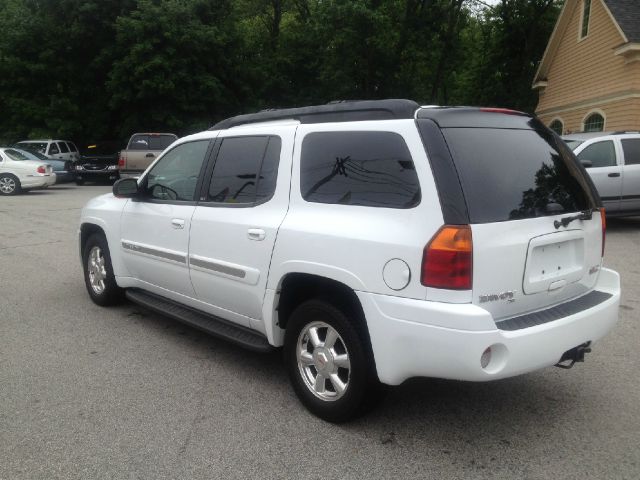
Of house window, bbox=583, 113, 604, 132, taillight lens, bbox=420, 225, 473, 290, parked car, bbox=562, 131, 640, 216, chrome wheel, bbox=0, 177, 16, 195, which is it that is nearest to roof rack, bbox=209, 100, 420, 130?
taillight lens, bbox=420, 225, 473, 290

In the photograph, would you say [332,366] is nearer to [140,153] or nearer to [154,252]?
[154,252]

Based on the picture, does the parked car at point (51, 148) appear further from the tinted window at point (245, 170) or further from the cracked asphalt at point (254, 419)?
the tinted window at point (245, 170)

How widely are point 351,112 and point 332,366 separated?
1.52 meters

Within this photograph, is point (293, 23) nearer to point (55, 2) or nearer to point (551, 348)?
point (55, 2)

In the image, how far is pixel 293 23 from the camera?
34.8 m

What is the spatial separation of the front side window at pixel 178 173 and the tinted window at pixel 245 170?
0.29m

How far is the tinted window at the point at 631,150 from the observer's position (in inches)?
426

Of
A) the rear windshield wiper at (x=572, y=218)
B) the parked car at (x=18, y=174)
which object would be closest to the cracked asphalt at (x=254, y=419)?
the rear windshield wiper at (x=572, y=218)

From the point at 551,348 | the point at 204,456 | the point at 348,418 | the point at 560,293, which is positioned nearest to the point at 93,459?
the point at 204,456

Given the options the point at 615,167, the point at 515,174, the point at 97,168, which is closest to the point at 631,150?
the point at 615,167

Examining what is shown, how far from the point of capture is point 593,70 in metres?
19.3

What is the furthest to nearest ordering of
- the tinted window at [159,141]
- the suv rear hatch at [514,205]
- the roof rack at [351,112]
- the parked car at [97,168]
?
the parked car at [97,168] → the tinted window at [159,141] → the roof rack at [351,112] → the suv rear hatch at [514,205]

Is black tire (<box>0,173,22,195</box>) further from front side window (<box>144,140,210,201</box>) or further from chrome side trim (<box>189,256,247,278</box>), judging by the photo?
chrome side trim (<box>189,256,247,278</box>)

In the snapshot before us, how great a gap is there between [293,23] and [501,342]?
34.8 metres
